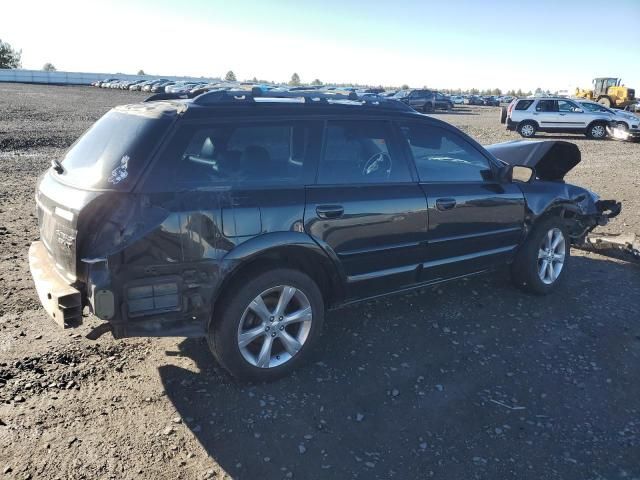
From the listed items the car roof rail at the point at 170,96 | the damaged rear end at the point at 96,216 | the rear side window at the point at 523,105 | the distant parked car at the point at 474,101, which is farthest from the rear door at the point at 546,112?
the distant parked car at the point at 474,101

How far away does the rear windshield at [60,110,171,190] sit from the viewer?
3059 millimetres

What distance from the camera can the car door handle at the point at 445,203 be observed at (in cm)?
420

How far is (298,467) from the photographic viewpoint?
2826 millimetres

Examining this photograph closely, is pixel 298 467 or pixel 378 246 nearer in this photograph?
pixel 298 467

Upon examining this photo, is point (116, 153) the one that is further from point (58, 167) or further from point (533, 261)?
point (533, 261)

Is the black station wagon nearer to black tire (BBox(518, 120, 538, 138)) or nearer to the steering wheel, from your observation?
the steering wheel

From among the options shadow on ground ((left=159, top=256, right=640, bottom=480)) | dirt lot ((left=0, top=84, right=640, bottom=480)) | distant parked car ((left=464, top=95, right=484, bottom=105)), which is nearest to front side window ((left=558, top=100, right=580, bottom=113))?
dirt lot ((left=0, top=84, right=640, bottom=480))

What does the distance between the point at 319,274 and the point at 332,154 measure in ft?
2.89

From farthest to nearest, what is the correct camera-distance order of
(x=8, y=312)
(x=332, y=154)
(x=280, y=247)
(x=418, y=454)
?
(x=8, y=312) → (x=332, y=154) → (x=280, y=247) → (x=418, y=454)

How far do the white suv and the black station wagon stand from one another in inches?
729

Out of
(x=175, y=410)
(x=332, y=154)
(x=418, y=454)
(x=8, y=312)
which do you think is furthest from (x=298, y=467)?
(x=8, y=312)

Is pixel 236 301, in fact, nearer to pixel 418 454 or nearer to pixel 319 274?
pixel 319 274

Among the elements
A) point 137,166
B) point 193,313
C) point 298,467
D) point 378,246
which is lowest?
point 298,467

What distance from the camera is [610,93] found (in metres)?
39.0
